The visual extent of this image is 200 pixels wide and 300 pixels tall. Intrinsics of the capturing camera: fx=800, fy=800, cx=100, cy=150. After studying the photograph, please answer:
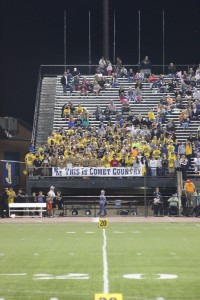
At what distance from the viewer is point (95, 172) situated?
41.8 meters

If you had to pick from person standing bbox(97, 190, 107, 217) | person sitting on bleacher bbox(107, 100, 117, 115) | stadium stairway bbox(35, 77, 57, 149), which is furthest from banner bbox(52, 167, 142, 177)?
person sitting on bleacher bbox(107, 100, 117, 115)

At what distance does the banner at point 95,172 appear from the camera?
41.6 m

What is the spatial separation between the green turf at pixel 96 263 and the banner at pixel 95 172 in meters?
15.4

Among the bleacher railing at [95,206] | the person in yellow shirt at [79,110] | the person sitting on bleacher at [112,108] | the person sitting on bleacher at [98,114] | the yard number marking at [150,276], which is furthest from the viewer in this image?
the person sitting on bleacher at [112,108]

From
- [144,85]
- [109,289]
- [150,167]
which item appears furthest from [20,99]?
[109,289]

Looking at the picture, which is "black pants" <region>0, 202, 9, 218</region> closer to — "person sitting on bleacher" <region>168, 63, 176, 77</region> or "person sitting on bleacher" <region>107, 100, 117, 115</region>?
"person sitting on bleacher" <region>107, 100, 117, 115</region>

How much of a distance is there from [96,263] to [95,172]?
85.9 feet

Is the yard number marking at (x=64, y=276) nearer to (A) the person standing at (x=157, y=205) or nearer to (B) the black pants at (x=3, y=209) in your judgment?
(B) the black pants at (x=3, y=209)

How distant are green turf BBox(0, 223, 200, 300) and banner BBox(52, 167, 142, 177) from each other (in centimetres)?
1537

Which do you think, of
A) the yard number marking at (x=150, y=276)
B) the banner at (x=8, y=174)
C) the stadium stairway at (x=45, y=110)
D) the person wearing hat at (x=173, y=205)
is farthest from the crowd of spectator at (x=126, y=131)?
the yard number marking at (x=150, y=276)

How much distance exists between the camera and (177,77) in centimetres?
5300

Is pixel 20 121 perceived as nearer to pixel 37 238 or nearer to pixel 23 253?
pixel 37 238

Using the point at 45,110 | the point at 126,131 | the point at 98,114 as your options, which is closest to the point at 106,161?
the point at 126,131

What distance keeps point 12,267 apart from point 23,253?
9.83 feet
